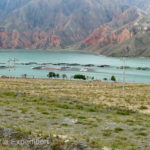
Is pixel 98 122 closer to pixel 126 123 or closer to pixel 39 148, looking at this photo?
pixel 126 123

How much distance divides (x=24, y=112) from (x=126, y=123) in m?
7.43

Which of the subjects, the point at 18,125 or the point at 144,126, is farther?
the point at 144,126

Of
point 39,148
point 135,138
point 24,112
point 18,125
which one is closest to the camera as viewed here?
point 39,148

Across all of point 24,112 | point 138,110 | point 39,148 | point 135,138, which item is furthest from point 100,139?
point 138,110

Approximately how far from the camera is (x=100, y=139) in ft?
48.1

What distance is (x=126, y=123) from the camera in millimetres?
19625

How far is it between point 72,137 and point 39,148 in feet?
5.93

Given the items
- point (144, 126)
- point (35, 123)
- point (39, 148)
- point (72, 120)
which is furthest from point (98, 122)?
point (39, 148)

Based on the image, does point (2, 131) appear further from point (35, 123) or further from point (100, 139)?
point (100, 139)

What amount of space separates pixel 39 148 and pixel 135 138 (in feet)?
17.1

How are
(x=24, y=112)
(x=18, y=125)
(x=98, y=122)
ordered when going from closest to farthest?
(x=18, y=125) < (x=98, y=122) < (x=24, y=112)

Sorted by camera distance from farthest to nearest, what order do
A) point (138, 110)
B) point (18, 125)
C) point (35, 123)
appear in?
point (138, 110), point (35, 123), point (18, 125)

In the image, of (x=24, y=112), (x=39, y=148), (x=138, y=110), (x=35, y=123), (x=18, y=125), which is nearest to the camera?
(x=39, y=148)

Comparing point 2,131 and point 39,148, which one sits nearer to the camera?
point 39,148
